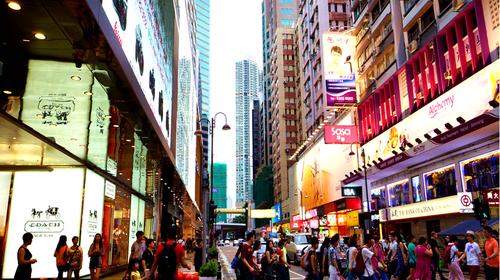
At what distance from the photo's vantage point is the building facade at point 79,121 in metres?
8.52

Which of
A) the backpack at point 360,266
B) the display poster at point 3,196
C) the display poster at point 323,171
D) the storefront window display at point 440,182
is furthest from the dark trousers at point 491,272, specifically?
the display poster at point 323,171

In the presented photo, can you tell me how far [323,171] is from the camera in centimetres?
5584

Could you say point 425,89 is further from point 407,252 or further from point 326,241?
point 326,241

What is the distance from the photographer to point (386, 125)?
35250 mm

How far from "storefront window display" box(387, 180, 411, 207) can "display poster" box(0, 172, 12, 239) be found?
1043 inches

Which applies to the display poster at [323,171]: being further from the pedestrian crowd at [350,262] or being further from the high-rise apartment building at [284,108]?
the pedestrian crowd at [350,262]

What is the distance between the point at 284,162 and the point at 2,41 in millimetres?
91406

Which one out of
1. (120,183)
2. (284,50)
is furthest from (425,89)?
(284,50)

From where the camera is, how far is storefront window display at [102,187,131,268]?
19688 mm

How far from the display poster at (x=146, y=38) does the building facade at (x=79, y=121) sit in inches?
1.7

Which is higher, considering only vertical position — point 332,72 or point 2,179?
point 332,72

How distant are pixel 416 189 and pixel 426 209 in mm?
4350

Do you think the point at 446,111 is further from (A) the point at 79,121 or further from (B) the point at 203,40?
(B) the point at 203,40

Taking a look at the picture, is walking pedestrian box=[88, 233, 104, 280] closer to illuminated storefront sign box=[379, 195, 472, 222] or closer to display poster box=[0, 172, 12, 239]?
display poster box=[0, 172, 12, 239]
